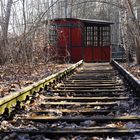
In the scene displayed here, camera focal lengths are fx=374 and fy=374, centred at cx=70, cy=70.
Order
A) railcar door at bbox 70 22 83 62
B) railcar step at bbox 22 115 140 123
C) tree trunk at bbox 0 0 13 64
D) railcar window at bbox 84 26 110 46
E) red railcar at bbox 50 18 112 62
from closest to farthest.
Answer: railcar step at bbox 22 115 140 123 → tree trunk at bbox 0 0 13 64 → red railcar at bbox 50 18 112 62 → railcar door at bbox 70 22 83 62 → railcar window at bbox 84 26 110 46

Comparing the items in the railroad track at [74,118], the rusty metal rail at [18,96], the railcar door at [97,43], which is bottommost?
the railroad track at [74,118]

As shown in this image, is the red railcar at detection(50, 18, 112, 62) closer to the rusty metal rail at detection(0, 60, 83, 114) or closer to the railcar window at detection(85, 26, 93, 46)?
the railcar window at detection(85, 26, 93, 46)

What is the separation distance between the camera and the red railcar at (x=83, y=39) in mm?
26266

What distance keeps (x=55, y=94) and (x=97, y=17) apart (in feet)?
189

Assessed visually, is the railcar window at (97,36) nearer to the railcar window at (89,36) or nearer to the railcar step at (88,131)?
the railcar window at (89,36)

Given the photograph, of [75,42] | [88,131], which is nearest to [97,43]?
[75,42]

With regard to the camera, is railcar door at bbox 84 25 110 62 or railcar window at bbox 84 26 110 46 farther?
railcar window at bbox 84 26 110 46

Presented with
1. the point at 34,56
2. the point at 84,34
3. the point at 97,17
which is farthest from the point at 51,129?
the point at 97,17

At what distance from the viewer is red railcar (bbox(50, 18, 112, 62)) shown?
26.3 metres

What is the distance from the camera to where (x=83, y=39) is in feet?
88.3


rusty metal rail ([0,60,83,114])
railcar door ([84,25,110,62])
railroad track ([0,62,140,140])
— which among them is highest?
railcar door ([84,25,110,62])

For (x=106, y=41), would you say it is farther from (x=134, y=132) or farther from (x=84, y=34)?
(x=134, y=132)

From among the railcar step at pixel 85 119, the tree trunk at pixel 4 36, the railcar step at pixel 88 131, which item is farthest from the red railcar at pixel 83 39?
the railcar step at pixel 88 131

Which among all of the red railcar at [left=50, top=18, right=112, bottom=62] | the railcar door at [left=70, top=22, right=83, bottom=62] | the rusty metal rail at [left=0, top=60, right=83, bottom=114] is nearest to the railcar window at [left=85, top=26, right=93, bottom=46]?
the red railcar at [left=50, top=18, right=112, bottom=62]
